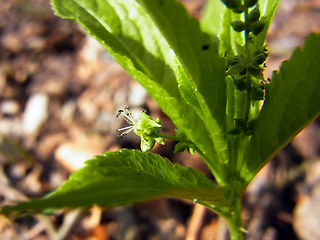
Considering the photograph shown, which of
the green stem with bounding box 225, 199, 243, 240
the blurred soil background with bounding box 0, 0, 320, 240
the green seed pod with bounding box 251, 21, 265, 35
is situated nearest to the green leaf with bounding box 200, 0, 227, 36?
the green seed pod with bounding box 251, 21, 265, 35

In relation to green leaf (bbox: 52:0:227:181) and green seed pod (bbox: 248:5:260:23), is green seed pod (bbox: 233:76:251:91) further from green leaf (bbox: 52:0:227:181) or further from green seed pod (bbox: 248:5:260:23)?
green seed pod (bbox: 248:5:260:23)

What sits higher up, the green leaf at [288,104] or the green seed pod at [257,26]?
the green seed pod at [257,26]

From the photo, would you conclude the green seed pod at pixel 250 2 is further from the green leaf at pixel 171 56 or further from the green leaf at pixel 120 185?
the green leaf at pixel 120 185

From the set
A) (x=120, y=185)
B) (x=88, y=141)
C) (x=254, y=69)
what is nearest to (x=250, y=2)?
(x=254, y=69)

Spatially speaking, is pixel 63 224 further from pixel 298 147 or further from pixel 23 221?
pixel 298 147

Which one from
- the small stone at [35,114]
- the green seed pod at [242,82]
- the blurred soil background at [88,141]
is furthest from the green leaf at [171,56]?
the small stone at [35,114]

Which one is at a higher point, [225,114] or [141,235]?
[225,114]

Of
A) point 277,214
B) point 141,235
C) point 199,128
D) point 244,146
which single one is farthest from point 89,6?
point 277,214
